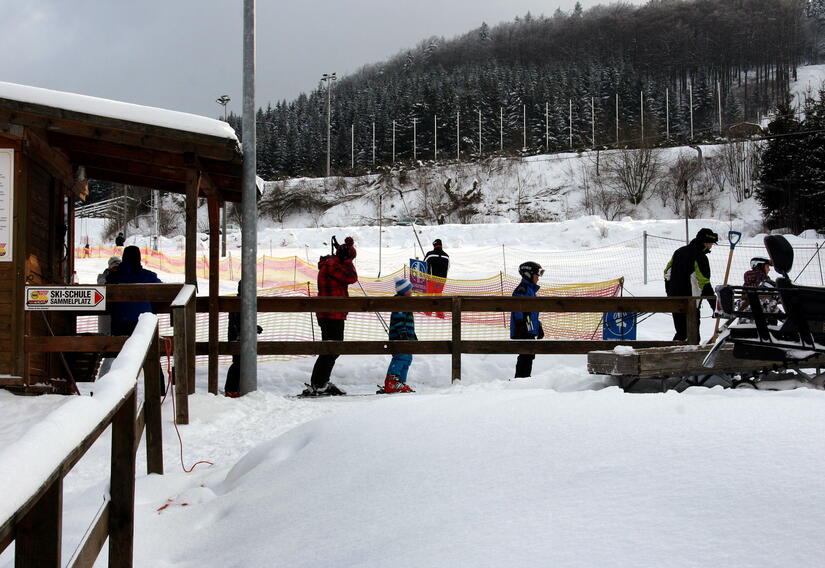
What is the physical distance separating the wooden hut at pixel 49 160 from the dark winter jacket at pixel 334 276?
1.44 meters

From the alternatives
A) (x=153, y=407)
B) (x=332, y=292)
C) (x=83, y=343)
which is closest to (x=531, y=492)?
(x=153, y=407)

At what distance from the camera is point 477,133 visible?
87375 millimetres

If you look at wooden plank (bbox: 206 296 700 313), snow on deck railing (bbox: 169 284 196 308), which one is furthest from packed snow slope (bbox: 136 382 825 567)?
wooden plank (bbox: 206 296 700 313)

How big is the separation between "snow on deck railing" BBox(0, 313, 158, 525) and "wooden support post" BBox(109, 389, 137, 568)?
40 cm

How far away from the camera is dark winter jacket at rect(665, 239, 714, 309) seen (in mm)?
9883

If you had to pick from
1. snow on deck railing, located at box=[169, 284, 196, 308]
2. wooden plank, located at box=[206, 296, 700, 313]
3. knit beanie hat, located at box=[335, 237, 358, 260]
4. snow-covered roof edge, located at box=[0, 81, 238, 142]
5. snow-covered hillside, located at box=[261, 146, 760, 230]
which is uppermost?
snow-covered hillside, located at box=[261, 146, 760, 230]

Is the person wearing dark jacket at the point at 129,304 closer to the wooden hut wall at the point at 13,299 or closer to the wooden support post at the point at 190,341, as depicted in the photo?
the wooden support post at the point at 190,341

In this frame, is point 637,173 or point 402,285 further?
point 637,173

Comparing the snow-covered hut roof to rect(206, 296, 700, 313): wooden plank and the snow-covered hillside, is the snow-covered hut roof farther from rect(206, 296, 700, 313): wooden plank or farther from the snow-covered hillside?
the snow-covered hillside

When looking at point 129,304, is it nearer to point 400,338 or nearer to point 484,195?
point 400,338

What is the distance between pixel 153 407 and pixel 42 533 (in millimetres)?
3060

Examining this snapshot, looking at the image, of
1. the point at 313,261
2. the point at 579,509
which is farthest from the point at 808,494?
the point at 313,261

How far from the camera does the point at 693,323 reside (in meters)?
8.64

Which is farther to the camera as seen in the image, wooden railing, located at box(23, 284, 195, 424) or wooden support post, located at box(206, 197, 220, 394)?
wooden support post, located at box(206, 197, 220, 394)
